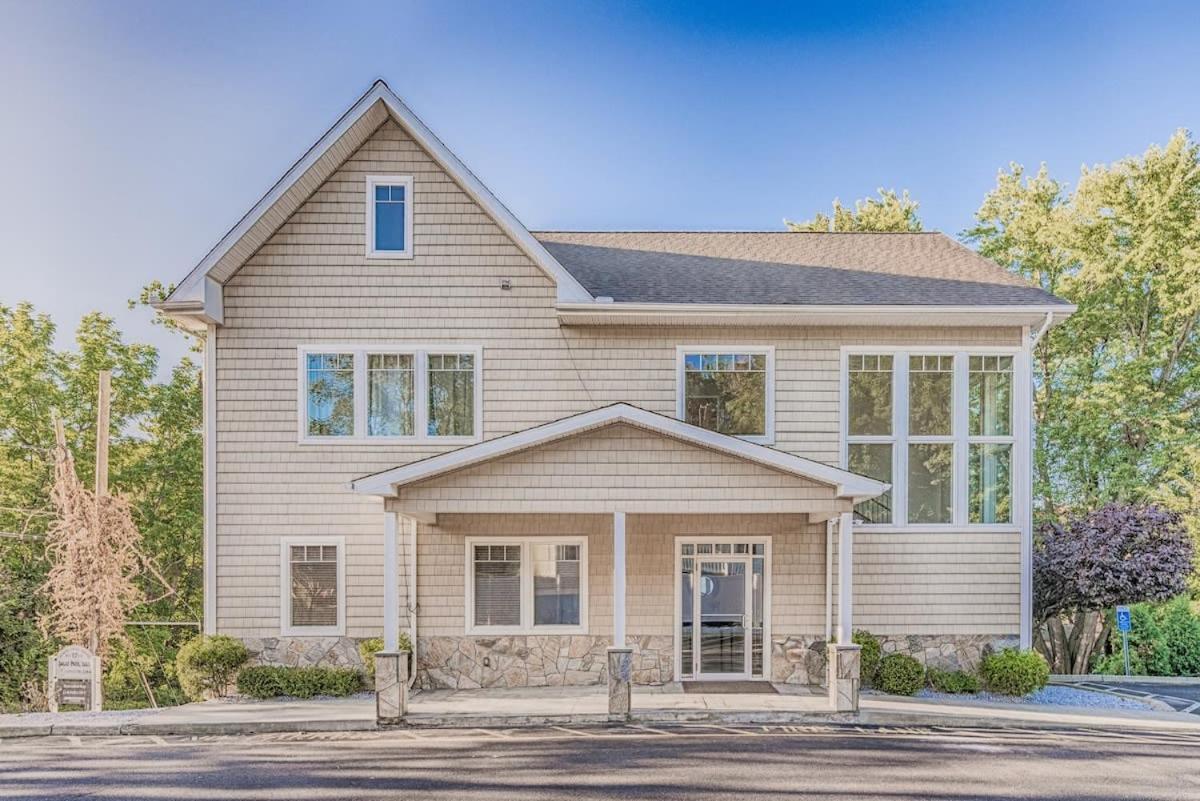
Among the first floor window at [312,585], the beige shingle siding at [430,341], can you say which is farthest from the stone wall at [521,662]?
the first floor window at [312,585]

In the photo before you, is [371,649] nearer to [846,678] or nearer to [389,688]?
[389,688]

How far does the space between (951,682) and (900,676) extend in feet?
3.07

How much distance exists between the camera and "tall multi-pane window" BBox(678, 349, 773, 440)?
1141 centimetres

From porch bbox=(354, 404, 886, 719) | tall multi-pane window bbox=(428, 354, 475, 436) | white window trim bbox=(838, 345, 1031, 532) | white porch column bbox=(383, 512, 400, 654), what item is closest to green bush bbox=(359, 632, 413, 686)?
porch bbox=(354, 404, 886, 719)

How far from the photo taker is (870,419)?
1153 centimetres

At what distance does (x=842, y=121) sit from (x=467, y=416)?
15.0 meters

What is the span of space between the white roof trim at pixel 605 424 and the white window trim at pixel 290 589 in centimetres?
233

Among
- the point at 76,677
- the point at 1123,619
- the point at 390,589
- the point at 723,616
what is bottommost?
the point at 1123,619

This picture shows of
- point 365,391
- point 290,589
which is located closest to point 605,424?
point 365,391

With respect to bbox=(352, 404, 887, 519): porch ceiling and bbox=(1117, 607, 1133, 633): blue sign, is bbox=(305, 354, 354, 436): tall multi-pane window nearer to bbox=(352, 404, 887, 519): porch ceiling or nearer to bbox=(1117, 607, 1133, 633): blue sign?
bbox=(352, 404, 887, 519): porch ceiling

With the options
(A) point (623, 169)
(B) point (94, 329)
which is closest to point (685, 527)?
(A) point (623, 169)

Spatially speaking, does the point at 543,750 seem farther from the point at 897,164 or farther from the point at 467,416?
the point at 897,164

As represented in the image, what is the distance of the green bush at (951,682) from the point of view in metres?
10.8

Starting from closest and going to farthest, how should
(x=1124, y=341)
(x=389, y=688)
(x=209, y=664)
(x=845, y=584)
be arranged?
(x=389, y=688), (x=845, y=584), (x=209, y=664), (x=1124, y=341)
